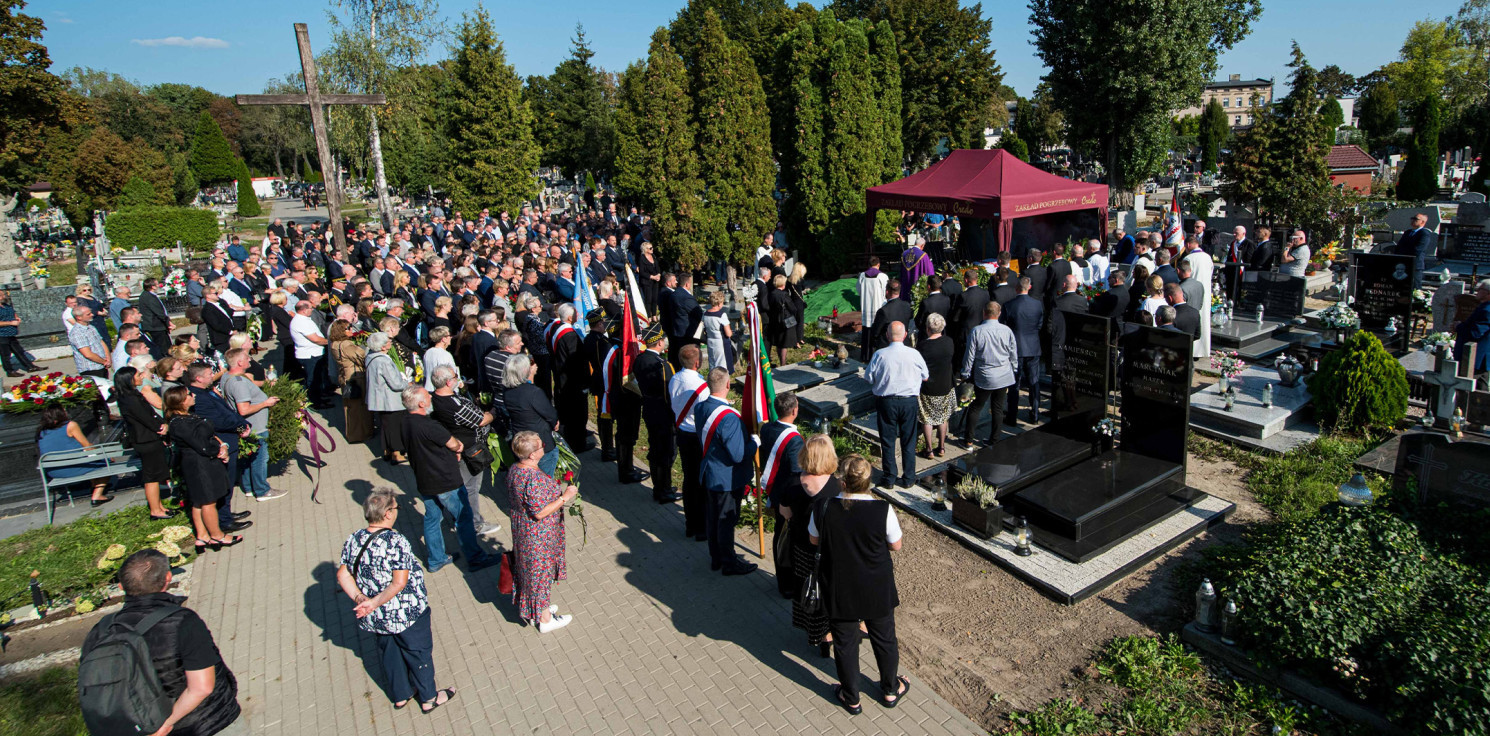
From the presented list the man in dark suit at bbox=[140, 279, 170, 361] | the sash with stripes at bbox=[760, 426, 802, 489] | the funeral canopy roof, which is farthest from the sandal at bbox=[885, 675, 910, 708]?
the man in dark suit at bbox=[140, 279, 170, 361]

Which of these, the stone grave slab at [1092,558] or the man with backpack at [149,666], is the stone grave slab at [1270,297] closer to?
the stone grave slab at [1092,558]

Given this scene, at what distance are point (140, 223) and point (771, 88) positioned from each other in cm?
2377

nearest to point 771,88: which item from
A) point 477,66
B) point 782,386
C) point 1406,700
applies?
point 477,66

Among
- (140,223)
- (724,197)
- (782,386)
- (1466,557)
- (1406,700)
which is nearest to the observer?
(1406,700)

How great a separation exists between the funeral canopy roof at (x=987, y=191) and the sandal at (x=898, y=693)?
1116 cm

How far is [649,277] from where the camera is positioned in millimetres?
16047

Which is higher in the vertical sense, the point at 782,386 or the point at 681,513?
the point at 782,386

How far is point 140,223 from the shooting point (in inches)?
1170

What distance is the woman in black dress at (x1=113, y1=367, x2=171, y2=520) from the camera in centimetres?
714

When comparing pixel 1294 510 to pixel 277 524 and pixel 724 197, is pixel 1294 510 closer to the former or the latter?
pixel 277 524

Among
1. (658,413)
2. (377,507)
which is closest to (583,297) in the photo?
(658,413)

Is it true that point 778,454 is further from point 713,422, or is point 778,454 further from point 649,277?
point 649,277

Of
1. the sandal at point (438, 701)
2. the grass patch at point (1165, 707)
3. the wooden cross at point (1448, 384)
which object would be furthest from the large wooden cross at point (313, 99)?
the wooden cross at point (1448, 384)

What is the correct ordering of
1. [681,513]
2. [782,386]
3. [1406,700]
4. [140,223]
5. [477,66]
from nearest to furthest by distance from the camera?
1. [1406,700]
2. [681,513]
3. [782,386]
4. [477,66]
5. [140,223]
